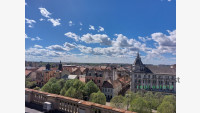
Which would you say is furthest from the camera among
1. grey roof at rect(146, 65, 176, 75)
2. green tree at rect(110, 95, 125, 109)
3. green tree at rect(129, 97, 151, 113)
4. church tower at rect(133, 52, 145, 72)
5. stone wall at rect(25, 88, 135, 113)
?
church tower at rect(133, 52, 145, 72)

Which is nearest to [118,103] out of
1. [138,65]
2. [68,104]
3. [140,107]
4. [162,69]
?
[140,107]

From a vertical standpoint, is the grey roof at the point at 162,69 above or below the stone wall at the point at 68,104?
below

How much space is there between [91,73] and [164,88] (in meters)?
5.96

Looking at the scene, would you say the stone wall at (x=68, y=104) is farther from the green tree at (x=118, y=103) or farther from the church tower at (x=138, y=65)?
the church tower at (x=138, y=65)

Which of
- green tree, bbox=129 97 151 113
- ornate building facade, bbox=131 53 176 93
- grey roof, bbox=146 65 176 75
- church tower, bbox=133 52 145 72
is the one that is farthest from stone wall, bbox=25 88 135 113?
church tower, bbox=133 52 145 72

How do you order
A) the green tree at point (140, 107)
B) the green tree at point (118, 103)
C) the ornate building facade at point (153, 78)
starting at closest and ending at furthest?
the green tree at point (140, 107) → the green tree at point (118, 103) → the ornate building facade at point (153, 78)

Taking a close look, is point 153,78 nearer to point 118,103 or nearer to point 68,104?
point 118,103

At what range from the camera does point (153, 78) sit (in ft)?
37.4

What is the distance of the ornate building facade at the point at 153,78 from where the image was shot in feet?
34.4

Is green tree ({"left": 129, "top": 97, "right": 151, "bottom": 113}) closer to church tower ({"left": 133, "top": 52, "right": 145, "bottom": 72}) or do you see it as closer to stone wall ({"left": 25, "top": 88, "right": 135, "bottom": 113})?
stone wall ({"left": 25, "top": 88, "right": 135, "bottom": 113})

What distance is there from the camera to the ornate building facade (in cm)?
1050

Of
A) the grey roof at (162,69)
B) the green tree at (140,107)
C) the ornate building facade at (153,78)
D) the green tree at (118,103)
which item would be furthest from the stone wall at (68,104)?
the grey roof at (162,69)

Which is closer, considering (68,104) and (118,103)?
(68,104)
